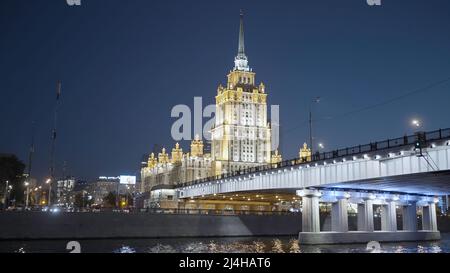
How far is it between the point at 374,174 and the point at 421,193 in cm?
3375

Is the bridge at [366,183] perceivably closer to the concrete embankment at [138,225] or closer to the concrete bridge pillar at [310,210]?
the concrete bridge pillar at [310,210]

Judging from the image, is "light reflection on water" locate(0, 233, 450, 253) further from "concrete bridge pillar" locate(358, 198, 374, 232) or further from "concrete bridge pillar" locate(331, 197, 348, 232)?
"concrete bridge pillar" locate(358, 198, 374, 232)

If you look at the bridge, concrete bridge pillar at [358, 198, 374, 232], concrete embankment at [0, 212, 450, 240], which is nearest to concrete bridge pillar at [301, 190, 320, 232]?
the bridge

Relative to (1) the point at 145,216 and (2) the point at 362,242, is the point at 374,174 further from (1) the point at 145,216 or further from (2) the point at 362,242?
(1) the point at 145,216

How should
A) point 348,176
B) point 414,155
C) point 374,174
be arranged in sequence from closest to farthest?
point 414,155, point 374,174, point 348,176

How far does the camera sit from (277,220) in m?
112

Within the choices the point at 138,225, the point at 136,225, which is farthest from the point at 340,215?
the point at 136,225

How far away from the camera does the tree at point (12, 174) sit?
114438mm

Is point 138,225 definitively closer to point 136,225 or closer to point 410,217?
point 136,225

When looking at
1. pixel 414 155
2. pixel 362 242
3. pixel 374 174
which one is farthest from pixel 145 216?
pixel 414 155

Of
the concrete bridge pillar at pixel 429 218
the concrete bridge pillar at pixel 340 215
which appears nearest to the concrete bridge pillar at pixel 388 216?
the concrete bridge pillar at pixel 340 215

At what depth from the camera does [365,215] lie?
274ft
